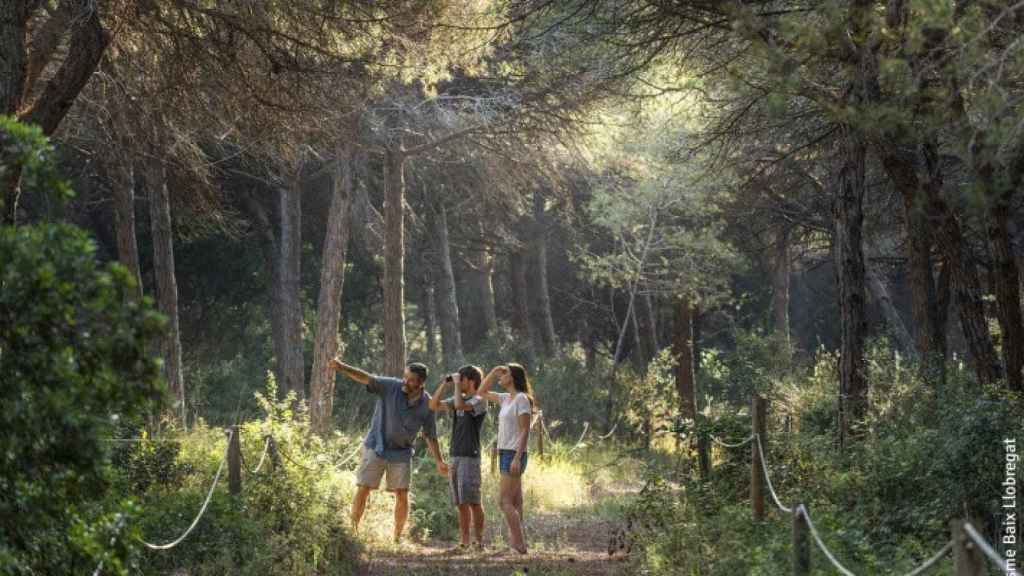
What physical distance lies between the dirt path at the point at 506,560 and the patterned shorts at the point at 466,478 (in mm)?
547

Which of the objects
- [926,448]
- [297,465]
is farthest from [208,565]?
[926,448]

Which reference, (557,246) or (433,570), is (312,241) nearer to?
(557,246)

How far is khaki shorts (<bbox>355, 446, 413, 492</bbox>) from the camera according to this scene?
1254 centimetres

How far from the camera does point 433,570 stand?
11172 mm

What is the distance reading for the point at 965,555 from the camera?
4852mm

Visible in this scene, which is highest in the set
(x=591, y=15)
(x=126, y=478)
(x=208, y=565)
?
(x=591, y=15)

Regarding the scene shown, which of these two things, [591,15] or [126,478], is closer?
[126,478]

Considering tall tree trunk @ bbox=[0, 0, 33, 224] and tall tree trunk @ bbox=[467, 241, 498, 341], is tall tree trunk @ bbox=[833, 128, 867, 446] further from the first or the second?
tall tree trunk @ bbox=[467, 241, 498, 341]

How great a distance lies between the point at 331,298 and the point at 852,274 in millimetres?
10793

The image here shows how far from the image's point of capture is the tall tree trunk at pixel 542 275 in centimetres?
3588

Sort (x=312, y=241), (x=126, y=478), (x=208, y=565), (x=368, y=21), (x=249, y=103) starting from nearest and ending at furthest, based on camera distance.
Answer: (x=208, y=565) → (x=126, y=478) → (x=368, y=21) → (x=249, y=103) → (x=312, y=241)

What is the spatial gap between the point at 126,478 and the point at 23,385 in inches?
235

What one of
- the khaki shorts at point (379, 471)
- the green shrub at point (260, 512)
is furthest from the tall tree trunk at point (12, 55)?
the khaki shorts at point (379, 471)

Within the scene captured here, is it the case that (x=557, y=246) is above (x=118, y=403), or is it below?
above
